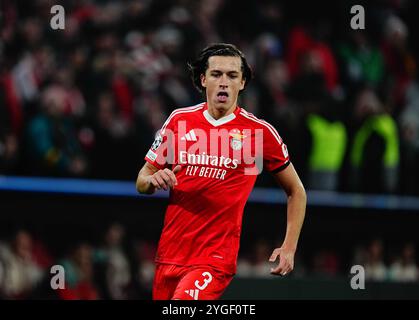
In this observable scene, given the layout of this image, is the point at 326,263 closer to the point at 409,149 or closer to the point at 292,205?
the point at 409,149

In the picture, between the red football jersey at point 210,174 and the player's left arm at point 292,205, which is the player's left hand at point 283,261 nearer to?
the player's left arm at point 292,205

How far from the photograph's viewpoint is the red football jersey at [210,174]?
7480 millimetres

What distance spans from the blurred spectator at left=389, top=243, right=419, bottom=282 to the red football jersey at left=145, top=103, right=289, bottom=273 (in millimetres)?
8152

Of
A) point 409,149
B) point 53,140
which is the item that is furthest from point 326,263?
point 53,140

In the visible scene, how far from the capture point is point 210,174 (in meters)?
7.53

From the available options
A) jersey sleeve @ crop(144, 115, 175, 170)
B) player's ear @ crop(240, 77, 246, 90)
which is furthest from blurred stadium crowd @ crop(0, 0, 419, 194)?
player's ear @ crop(240, 77, 246, 90)

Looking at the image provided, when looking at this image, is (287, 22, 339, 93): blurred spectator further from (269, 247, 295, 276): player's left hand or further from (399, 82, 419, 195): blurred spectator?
(269, 247, 295, 276): player's left hand

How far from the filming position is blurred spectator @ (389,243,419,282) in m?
15.4

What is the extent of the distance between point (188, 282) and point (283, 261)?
695 mm

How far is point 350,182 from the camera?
15.3m

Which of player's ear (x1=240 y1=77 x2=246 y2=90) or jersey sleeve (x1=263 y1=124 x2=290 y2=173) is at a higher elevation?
player's ear (x1=240 y1=77 x2=246 y2=90)

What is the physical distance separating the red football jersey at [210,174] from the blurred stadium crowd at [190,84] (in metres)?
5.64

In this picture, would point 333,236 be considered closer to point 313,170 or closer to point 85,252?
point 313,170

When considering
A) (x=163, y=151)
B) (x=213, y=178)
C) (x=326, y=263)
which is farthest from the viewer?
(x=326, y=263)
